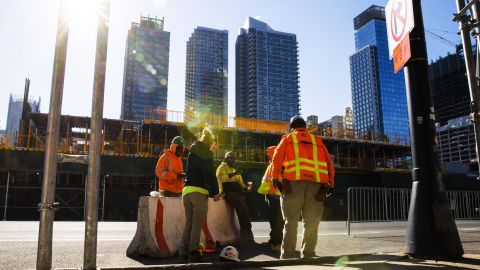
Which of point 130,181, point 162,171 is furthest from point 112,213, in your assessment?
point 162,171

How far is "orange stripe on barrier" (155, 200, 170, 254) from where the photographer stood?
5.76m

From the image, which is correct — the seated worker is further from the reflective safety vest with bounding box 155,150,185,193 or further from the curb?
the curb

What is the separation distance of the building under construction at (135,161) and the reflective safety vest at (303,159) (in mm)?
19582

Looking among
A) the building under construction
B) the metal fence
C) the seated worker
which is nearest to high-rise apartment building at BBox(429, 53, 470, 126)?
the building under construction

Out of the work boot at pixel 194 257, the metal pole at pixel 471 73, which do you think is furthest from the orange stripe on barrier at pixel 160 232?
the metal pole at pixel 471 73

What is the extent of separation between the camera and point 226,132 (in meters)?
33.8

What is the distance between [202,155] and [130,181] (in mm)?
23166

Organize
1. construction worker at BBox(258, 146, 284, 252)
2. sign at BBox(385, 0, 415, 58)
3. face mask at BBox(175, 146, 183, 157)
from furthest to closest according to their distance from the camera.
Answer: face mask at BBox(175, 146, 183, 157) < construction worker at BBox(258, 146, 284, 252) < sign at BBox(385, 0, 415, 58)

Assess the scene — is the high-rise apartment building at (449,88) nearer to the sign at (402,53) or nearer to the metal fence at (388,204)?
the metal fence at (388,204)

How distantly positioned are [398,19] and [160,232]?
484 cm

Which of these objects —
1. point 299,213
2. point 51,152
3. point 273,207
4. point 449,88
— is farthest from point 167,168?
point 449,88

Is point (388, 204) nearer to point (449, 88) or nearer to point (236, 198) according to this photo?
point (236, 198)

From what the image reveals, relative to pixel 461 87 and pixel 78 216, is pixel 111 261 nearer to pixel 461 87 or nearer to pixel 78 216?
pixel 78 216

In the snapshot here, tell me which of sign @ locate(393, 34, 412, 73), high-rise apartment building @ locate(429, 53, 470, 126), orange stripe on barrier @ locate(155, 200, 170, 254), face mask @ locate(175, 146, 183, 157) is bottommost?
orange stripe on barrier @ locate(155, 200, 170, 254)
